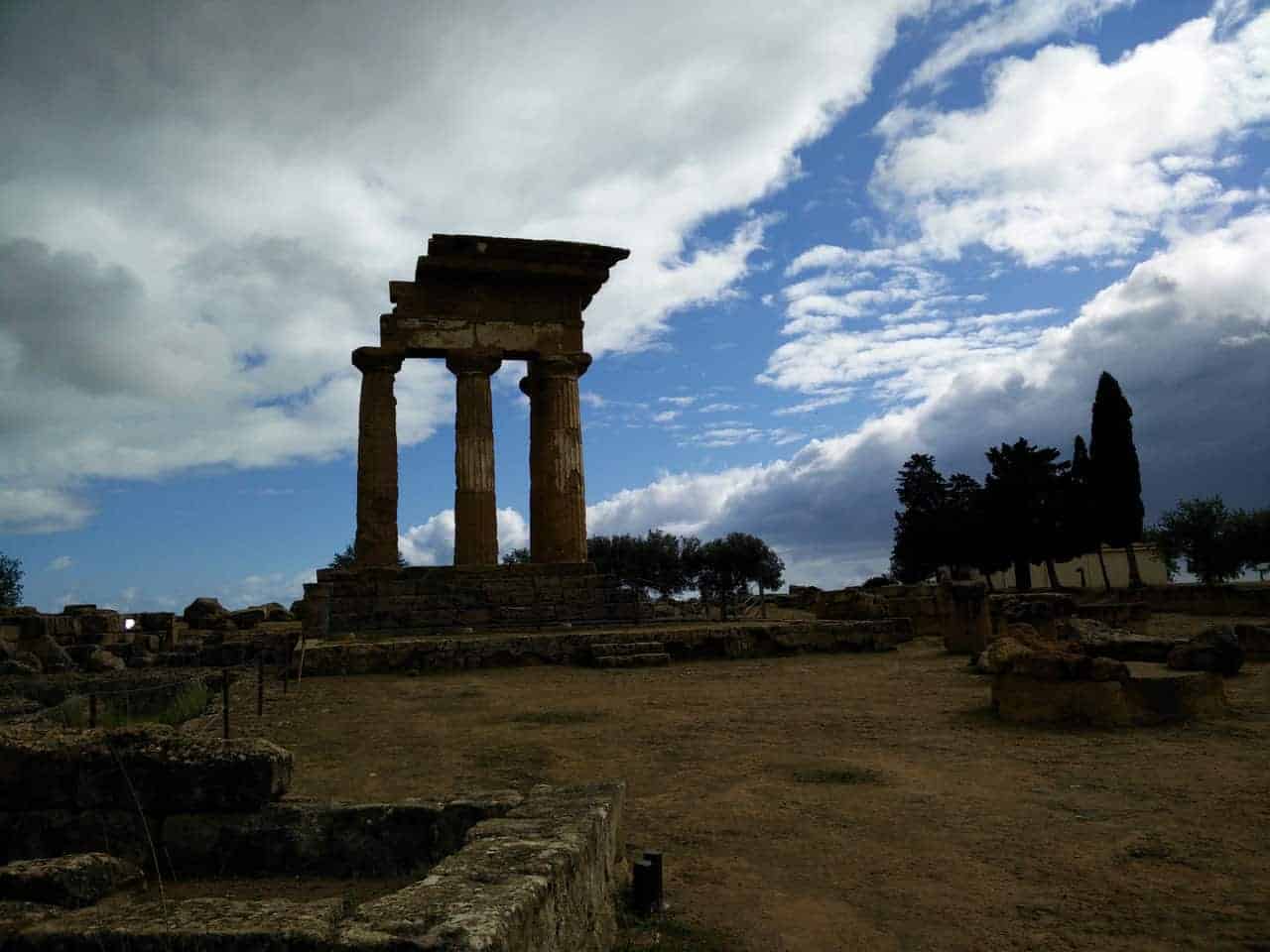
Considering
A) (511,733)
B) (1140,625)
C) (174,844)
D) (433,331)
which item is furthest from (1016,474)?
(174,844)

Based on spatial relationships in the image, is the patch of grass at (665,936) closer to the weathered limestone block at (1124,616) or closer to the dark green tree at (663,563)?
the weathered limestone block at (1124,616)

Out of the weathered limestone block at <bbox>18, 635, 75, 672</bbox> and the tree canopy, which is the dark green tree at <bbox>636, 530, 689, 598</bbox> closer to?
the tree canopy

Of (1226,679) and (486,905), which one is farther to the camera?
(1226,679)

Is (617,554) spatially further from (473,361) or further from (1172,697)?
(1172,697)

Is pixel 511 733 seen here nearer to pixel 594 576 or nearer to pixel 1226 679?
pixel 1226 679

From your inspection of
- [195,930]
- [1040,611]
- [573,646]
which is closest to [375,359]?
[573,646]

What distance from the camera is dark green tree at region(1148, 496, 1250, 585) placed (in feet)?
132

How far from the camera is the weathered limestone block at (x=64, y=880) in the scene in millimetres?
2930

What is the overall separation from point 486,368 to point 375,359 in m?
2.66

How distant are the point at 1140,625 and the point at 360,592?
15855 mm

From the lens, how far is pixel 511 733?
7727 mm

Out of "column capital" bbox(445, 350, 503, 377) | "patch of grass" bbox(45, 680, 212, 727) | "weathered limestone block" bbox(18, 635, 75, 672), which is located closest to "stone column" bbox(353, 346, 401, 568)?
"column capital" bbox(445, 350, 503, 377)

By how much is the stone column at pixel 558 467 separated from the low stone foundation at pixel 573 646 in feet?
19.4

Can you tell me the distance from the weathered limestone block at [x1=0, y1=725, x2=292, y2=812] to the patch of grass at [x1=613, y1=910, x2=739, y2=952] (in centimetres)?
173
